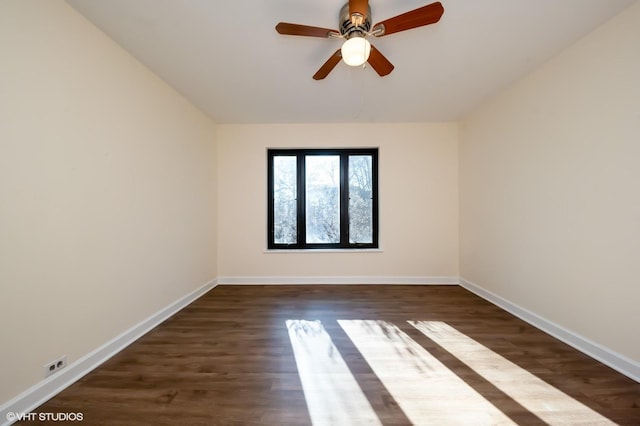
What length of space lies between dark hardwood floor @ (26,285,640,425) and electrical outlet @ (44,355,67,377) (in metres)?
0.15

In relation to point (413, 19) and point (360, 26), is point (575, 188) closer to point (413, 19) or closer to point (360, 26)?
point (413, 19)

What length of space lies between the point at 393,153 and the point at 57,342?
391 centimetres

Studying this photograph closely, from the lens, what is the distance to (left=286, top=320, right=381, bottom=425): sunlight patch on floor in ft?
4.31

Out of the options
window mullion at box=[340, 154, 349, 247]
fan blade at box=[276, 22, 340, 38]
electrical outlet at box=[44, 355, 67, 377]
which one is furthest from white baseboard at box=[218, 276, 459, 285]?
fan blade at box=[276, 22, 340, 38]

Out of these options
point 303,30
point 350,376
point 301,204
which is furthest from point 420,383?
point 301,204

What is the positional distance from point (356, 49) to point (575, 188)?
2071 millimetres

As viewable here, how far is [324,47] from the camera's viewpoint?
6.58 ft

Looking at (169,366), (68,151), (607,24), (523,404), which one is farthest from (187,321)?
(607,24)

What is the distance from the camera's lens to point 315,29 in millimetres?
1562

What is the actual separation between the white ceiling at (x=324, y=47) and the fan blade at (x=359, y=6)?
0.76ft

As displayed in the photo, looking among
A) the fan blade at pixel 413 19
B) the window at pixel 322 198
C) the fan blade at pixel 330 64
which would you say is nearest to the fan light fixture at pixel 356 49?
the fan blade at pixel 413 19

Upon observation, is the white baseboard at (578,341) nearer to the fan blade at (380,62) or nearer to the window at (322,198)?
the window at (322,198)

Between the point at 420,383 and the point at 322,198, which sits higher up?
the point at 322,198

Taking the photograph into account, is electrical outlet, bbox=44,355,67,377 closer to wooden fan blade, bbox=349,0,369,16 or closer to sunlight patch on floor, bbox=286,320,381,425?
sunlight patch on floor, bbox=286,320,381,425
